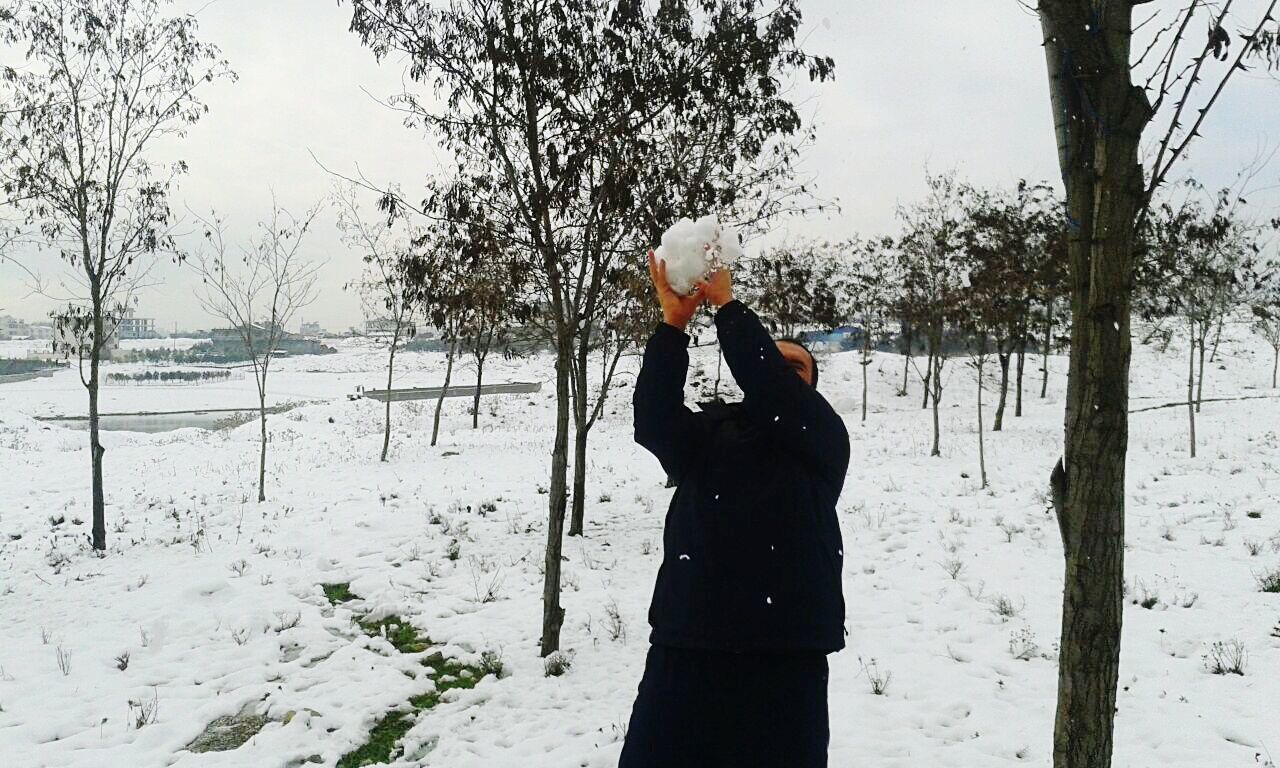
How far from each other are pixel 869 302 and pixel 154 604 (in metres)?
22.7

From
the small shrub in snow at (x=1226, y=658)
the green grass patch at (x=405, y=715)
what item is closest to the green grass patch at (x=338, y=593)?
the green grass patch at (x=405, y=715)

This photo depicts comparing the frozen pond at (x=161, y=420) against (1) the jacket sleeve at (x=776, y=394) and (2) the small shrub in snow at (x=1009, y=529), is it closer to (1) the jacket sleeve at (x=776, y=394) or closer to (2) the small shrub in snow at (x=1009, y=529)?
(2) the small shrub in snow at (x=1009, y=529)

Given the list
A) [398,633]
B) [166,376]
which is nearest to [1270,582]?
[398,633]

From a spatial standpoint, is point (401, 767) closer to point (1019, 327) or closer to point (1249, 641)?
point (1249, 641)

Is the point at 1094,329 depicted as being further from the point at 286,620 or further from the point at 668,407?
the point at 286,620

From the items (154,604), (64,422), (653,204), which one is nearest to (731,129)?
(653,204)

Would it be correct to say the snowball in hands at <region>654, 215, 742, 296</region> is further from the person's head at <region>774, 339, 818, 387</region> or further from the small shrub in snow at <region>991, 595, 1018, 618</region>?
the small shrub in snow at <region>991, 595, 1018, 618</region>

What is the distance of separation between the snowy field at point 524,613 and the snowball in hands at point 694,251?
3322mm

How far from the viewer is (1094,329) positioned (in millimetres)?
1927

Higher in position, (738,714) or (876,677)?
(738,714)

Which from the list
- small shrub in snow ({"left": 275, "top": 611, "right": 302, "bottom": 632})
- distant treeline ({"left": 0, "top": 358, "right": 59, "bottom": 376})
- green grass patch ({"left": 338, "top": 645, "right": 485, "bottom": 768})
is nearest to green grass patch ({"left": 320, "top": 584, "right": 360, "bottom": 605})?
small shrub in snow ({"left": 275, "top": 611, "right": 302, "bottom": 632})

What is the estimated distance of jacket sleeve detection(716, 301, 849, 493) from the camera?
1789 mm

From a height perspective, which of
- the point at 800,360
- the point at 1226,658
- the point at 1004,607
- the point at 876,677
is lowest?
the point at 876,677

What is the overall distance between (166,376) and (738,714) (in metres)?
88.7
